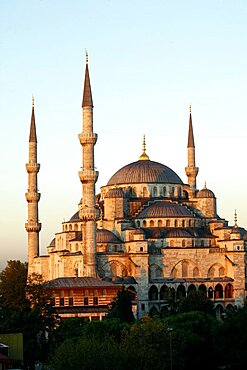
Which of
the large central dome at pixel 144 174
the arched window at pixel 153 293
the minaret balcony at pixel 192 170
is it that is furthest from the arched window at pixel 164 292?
the minaret balcony at pixel 192 170

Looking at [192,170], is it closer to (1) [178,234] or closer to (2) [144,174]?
(2) [144,174]

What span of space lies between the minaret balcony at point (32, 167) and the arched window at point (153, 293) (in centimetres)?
987

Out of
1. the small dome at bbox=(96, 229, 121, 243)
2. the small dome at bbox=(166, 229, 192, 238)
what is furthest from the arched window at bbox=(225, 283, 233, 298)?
the small dome at bbox=(96, 229, 121, 243)

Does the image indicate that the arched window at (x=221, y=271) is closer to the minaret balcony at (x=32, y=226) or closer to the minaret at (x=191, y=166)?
the minaret at (x=191, y=166)

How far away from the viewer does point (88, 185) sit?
55.4 metres

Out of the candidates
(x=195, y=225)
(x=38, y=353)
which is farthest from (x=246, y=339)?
(x=195, y=225)

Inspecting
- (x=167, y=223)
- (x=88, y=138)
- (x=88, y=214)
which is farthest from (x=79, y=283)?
(x=167, y=223)

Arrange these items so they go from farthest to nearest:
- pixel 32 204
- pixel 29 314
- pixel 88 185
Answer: pixel 32 204 → pixel 88 185 → pixel 29 314

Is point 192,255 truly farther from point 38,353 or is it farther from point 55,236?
point 38,353

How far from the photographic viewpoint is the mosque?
55.2 meters

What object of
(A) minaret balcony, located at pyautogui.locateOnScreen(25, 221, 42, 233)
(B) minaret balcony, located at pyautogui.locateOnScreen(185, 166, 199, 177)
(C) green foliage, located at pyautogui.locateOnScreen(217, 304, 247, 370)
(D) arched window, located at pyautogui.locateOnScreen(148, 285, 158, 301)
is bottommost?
(C) green foliage, located at pyautogui.locateOnScreen(217, 304, 247, 370)

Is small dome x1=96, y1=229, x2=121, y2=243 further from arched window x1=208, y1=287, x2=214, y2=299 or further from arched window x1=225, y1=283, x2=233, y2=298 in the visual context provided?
arched window x1=225, y1=283, x2=233, y2=298

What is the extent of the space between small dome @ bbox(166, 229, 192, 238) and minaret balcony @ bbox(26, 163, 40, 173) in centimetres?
856

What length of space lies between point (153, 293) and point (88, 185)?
769cm
